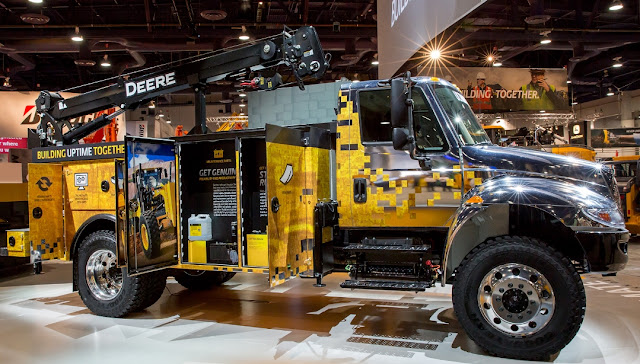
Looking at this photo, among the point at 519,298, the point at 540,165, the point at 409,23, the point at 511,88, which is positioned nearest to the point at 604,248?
the point at 519,298

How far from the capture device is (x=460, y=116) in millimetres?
5062

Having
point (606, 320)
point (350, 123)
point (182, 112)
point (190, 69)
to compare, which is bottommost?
point (606, 320)

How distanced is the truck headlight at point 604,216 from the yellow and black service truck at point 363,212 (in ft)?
0.03

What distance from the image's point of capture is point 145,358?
450 cm

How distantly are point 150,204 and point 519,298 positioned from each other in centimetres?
386

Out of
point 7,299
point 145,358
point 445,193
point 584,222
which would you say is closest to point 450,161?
point 445,193

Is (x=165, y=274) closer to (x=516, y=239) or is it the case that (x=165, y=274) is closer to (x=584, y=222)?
(x=516, y=239)

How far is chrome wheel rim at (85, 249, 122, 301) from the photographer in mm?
6125

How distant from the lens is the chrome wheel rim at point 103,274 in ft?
20.1

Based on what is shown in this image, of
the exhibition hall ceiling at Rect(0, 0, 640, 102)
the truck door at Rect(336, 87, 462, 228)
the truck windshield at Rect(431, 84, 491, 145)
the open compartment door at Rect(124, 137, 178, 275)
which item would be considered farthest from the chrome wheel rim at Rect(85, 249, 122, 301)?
the exhibition hall ceiling at Rect(0, 0, 640, 102)

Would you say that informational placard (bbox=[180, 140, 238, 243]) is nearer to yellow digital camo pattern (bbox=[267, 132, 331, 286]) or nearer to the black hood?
yellow digital camo pattern (bbox=[267, 132, 331, 286])

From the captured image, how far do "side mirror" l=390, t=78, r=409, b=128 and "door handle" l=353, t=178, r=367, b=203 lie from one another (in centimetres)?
85

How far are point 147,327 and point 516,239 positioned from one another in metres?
3.80

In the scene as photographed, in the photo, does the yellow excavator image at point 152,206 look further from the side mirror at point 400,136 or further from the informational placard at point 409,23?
the informational placard at point 409,23
